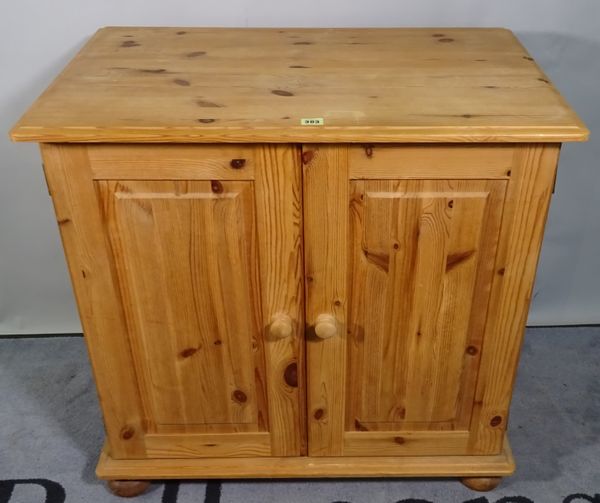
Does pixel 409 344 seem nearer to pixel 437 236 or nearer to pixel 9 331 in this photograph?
pixel 437 236

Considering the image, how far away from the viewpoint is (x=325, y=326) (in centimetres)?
109

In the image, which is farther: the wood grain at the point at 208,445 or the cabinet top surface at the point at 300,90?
the wood grain at the point at 208,445

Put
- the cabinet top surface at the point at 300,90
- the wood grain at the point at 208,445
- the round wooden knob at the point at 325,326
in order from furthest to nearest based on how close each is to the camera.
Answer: the wood grain at the point at 208,445, the round wooden knob at the point at 325,326, the cabinet top surface at the point at 300,90

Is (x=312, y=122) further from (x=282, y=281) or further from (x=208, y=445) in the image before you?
(x=208, y=445)

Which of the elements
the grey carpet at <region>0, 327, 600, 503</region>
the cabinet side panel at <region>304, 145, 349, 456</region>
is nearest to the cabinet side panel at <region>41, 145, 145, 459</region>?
the grey carpet at <region>0, 327, 600, 503</region>

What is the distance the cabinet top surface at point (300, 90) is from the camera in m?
0.91

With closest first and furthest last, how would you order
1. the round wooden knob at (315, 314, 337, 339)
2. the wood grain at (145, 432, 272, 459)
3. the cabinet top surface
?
1. the cabinet top surface
2. the round wooden knob at (315, 314, 337, 339)
3. the wood grain at (145, 432, 272, 459)

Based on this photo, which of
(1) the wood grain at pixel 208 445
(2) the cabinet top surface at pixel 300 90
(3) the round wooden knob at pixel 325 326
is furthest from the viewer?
(1) the wood grain at pixel 208 445

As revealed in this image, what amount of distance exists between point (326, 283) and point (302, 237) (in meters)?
0.09

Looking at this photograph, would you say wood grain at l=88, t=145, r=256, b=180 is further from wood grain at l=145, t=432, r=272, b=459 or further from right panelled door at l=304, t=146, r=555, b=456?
wood grain at l=145, t=432, r=272, b=459

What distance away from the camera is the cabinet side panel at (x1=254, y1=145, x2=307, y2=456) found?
3.15 ft

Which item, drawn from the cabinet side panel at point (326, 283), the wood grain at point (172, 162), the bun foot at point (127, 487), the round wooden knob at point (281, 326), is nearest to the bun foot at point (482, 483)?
the cabinet side panel at point (326, 283)

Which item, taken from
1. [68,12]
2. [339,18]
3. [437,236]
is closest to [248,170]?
[437,236]

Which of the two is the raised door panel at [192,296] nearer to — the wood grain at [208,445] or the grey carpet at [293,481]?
the wood grain at [208,445]
